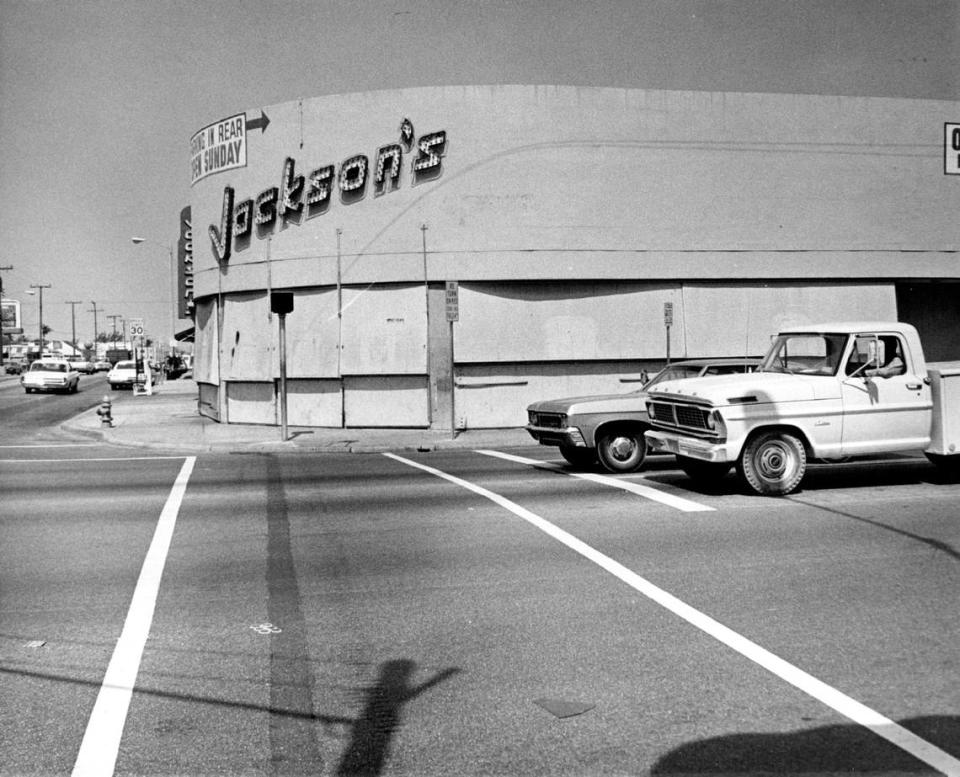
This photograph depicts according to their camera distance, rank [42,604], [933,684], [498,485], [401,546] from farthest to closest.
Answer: [498,485] → [401,546] → [42,604] → [933,684]

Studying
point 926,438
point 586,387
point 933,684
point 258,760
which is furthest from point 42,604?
point 586,387

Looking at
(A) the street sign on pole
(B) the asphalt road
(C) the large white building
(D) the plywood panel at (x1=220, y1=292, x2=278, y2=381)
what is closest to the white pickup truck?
(B) the asphalt road

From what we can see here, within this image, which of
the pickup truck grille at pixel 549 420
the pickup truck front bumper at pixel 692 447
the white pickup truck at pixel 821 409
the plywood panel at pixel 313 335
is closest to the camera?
the pickup truck front bumper at pixel 692 447

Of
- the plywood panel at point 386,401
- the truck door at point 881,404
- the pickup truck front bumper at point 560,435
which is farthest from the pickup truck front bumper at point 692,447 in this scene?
the plywood panel at point 386,401

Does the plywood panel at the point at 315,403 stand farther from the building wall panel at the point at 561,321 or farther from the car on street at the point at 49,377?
the car on street at the point at 49,377

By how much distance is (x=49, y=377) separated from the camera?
46.5 meters

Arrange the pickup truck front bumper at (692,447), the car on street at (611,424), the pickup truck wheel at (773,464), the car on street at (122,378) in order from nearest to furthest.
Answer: the pickup truck front bumper at (692,447) < the pickup truck wheel at (773,464) < the car on street at (611,424) < the car on street at (122,378)

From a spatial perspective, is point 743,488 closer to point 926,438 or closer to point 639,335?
point 926,438

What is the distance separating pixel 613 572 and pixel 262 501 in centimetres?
544

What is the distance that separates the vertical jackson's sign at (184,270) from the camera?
122 ft

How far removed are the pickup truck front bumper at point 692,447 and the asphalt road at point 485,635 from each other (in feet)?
1.78

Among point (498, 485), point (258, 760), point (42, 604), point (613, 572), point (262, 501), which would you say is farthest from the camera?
point (498, 485)

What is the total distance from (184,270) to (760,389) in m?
33.2

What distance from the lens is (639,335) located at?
23016 millimetres
